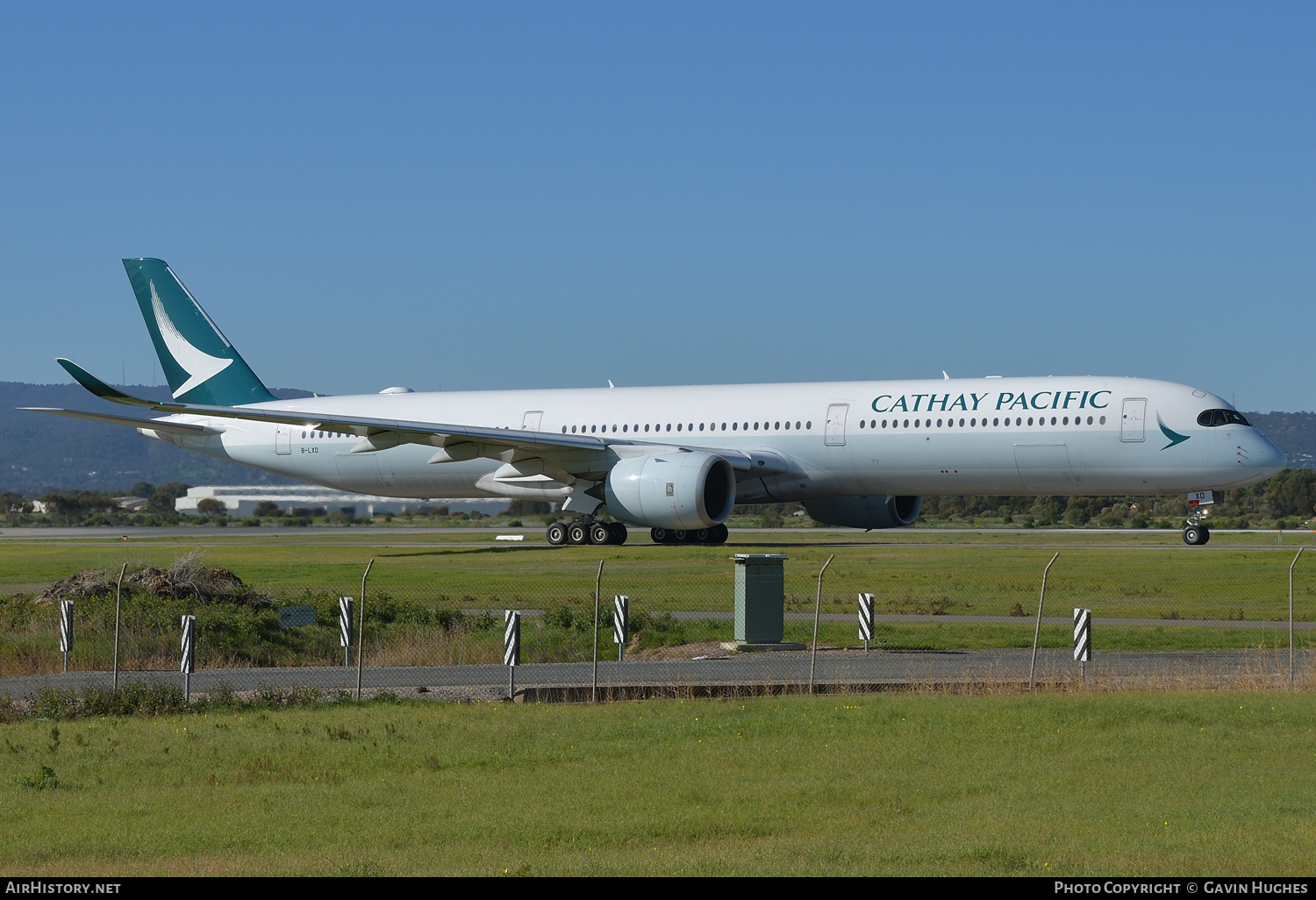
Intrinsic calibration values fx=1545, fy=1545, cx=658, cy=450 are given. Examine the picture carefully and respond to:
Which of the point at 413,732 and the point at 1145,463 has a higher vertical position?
the point at 1145,463

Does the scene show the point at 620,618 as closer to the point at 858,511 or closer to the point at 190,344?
the point at 858,511

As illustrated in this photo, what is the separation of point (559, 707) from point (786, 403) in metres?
24.8

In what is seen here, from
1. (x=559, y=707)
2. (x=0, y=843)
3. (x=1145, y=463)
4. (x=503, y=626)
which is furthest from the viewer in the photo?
(x=1145, y=463)

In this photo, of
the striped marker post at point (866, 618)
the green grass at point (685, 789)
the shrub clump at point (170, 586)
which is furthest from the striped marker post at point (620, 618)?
the shrub clump at point (170, 586)

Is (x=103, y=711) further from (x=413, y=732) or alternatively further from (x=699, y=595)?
(x=699, y=595)

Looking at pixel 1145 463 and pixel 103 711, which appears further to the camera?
pixel 1145 463

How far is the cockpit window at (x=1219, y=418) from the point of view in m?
36.3

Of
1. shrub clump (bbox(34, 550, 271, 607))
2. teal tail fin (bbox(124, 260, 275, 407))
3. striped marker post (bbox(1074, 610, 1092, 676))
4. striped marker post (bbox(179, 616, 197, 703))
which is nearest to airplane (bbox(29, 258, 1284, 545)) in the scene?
teal tail fin (bbox(124, 260, 275, 407))

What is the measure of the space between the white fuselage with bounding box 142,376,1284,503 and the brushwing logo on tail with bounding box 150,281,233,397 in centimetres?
645

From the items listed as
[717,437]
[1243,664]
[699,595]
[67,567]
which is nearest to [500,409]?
[717,437]

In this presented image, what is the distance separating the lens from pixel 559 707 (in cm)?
1625

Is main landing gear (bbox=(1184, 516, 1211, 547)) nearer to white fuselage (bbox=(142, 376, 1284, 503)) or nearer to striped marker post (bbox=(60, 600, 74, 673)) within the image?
white fuselage (bbox=(142, 376, 1284, 503))
